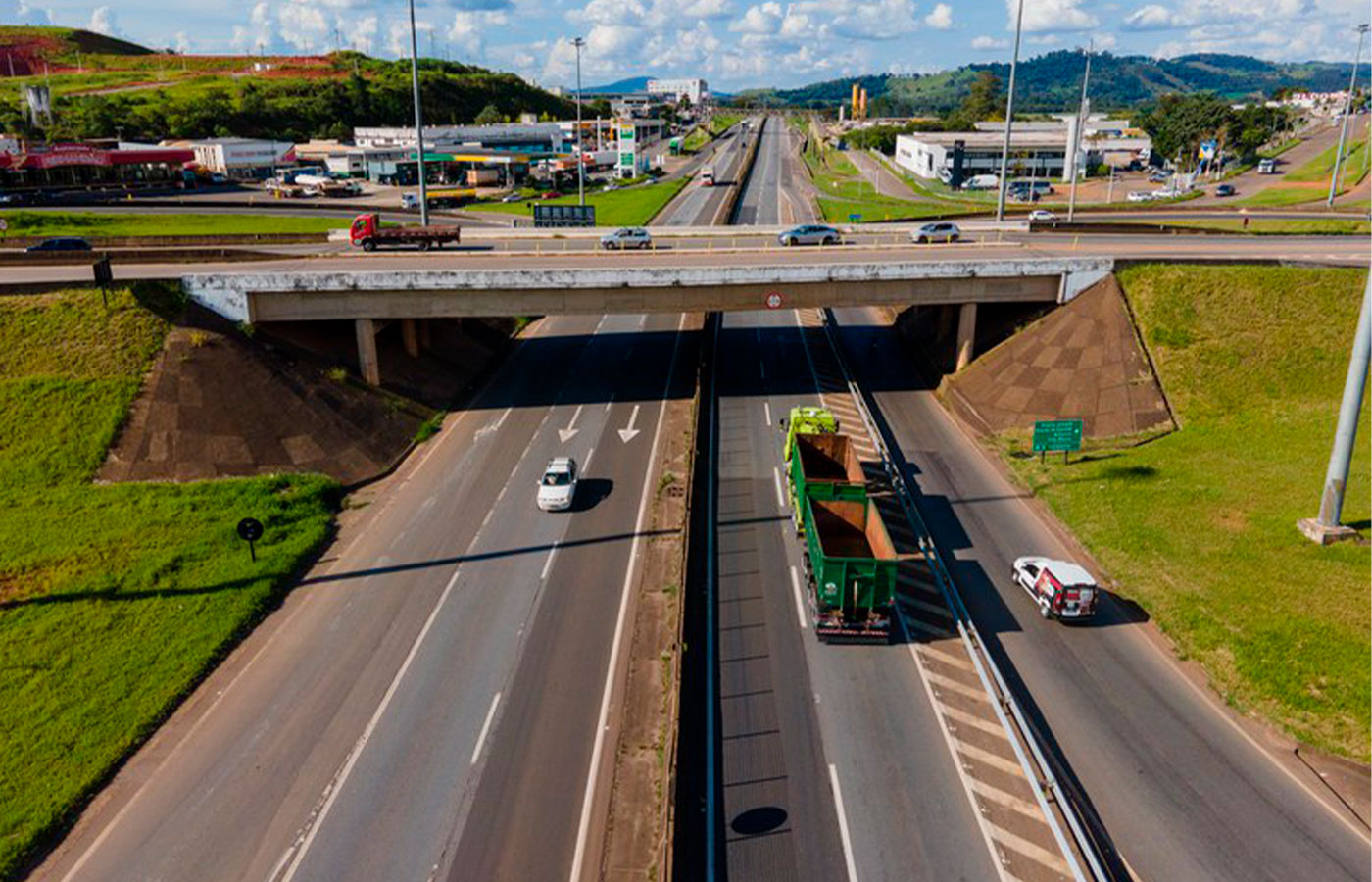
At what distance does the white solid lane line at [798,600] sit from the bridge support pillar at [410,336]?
30.1 metres

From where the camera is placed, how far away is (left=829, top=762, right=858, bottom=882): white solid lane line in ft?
60.5

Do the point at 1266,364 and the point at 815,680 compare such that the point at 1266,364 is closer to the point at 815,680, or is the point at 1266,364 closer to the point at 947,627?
the point at 947,627

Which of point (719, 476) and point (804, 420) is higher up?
point (804, 420)

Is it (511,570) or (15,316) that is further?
(15,316)

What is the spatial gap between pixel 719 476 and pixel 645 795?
20.2m

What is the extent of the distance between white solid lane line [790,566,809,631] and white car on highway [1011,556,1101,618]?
8.23 m

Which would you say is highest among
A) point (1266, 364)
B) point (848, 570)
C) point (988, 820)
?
point (1266, 364)

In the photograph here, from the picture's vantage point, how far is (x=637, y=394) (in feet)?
163

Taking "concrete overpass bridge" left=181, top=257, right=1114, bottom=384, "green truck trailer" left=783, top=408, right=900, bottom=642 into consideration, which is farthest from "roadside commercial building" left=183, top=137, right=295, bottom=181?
"green truck trailer" left=783, top=408, right=900, bottom=642

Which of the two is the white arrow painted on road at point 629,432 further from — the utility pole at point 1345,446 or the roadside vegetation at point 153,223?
the roadside vegetation at point 153,223

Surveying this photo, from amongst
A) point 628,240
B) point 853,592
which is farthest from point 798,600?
point 628,240

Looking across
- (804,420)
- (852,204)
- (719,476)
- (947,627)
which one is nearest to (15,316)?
(719,476)

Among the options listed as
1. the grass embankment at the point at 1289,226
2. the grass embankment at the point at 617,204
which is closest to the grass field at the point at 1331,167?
the grass embankment at the point at 1289,226

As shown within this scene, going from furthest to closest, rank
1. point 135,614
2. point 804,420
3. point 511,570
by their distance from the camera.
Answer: point 804,420, point 511,570, point 135,614
